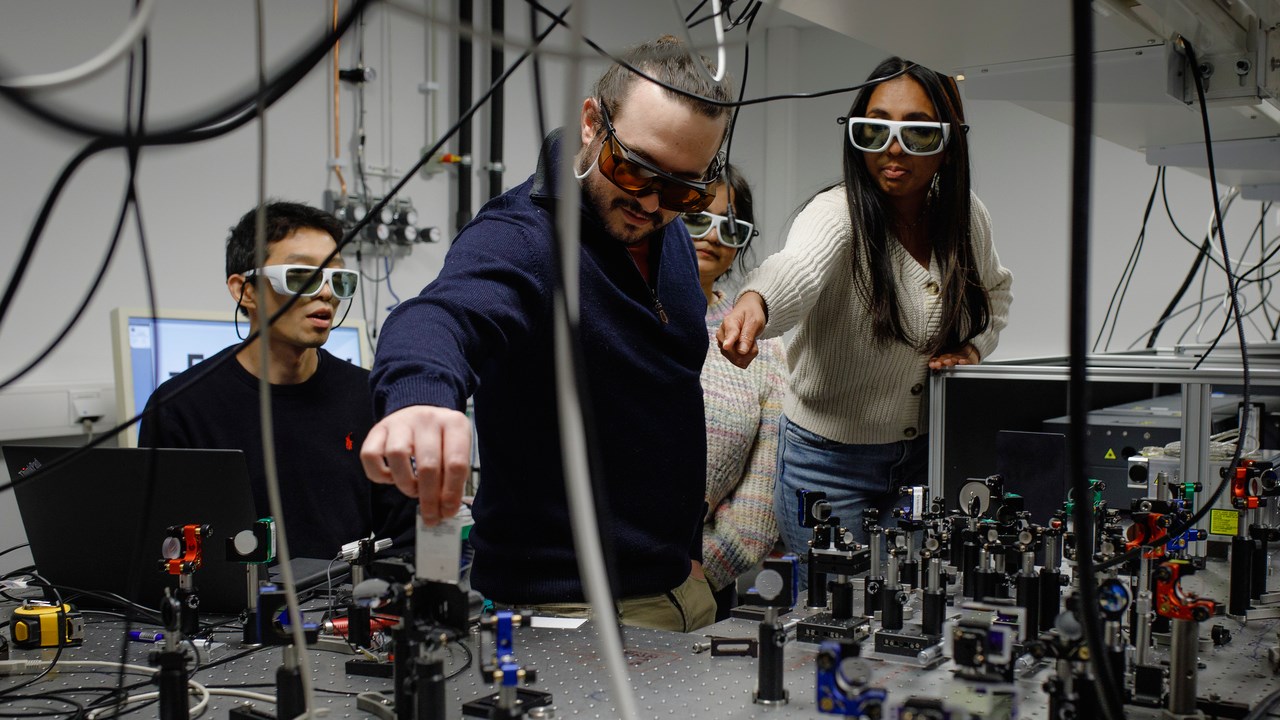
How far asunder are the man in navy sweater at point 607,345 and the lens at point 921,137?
0.55 m

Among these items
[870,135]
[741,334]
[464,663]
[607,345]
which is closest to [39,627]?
[464,663]

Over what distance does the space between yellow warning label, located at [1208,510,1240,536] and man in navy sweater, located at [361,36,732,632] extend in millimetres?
919

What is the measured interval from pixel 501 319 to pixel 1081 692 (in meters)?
0.80

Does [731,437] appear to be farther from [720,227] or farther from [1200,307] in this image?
[1200,307]

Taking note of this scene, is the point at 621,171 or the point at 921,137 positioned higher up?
the point at 921,137

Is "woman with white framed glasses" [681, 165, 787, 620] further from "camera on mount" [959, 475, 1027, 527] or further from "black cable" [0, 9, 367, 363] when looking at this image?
"black cable" [0, 9, 367, 363]

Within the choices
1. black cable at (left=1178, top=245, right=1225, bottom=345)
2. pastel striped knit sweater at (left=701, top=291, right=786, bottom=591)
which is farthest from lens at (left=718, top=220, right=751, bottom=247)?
black cable at (left=1178, top=245, right=1225, bottom=345)

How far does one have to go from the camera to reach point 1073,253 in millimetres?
587

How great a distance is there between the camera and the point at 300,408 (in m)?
2.35

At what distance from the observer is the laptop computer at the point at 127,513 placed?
146 centimetres

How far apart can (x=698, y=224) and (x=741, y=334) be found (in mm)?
847

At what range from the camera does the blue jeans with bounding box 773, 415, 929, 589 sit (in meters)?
2.08

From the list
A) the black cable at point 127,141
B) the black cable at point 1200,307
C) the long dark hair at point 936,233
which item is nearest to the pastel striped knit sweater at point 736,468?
the long dark hair at point 936,233

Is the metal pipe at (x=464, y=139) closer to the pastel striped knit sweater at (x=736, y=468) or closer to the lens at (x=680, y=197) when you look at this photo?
the pastel striped knit sweater at (x=736, y=468)
